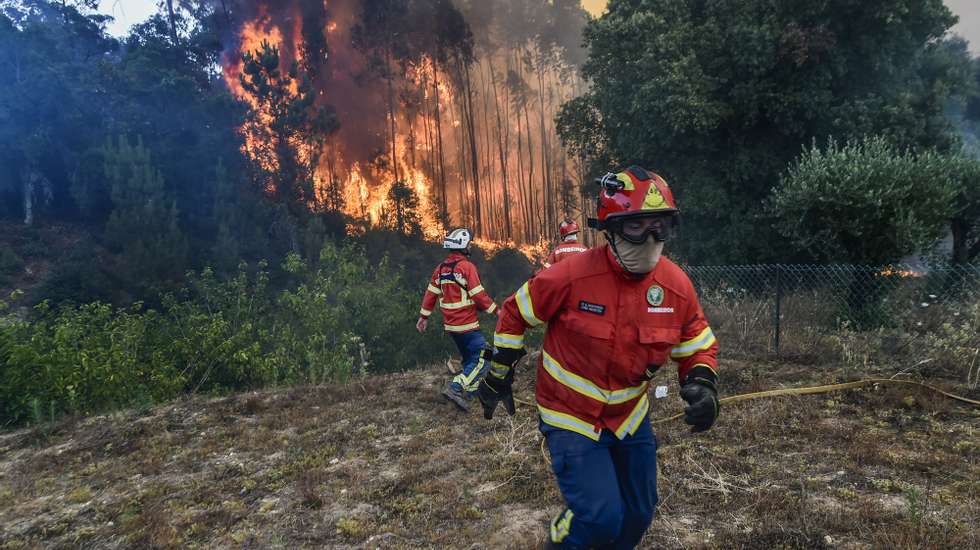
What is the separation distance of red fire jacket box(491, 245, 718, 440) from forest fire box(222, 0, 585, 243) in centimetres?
3412

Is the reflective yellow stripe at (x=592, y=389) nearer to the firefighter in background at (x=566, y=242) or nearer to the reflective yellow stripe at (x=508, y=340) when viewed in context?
the reflective yellow stripe at (x=508, y=340)

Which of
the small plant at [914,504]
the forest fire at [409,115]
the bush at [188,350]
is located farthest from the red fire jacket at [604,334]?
the forest fire at [409,115]

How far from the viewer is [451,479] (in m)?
4.84

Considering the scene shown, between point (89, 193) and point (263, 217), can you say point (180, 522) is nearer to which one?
point (263, 217)

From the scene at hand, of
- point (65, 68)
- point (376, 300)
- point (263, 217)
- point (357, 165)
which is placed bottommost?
point (376, 300)

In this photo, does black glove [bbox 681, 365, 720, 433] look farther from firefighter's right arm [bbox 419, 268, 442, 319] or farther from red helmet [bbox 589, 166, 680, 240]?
firefighter's right arm [bbox 419, 268, 442, 319]

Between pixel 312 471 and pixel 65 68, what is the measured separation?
123 ft

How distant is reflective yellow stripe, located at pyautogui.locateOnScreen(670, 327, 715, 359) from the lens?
2.91 meters

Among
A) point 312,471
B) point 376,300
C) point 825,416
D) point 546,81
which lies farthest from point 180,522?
point 546,81

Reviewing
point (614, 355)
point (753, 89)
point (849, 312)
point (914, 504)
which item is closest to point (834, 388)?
point (914, 504)

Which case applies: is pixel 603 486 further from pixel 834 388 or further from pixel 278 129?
pixel 278 129

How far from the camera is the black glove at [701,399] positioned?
266 cm

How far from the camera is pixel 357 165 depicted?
147ft

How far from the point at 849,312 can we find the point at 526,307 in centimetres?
922
